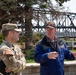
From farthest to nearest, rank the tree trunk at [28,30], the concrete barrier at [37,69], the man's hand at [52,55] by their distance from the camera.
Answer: the tree trunk at [28,30] < the concrete barrier at [37,69] < the man's hand at [52,55]

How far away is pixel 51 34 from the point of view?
13.6 feet

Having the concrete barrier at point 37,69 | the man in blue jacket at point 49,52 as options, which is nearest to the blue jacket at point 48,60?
the man in blue jacket at point 49,52

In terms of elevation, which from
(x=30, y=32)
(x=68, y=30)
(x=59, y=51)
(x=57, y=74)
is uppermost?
(x=59, y=51)

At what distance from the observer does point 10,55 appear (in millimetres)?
3381

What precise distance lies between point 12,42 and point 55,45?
2.75ft

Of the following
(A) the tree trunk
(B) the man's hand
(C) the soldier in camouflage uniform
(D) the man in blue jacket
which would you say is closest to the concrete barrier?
(D) the man in blue jacket

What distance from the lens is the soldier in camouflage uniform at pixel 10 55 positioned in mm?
3379

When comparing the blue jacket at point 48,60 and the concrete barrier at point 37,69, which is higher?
the blue jacket at point 48,60

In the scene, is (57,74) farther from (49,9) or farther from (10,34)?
(49,9)

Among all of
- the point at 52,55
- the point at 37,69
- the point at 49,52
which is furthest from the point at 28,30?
the point at 52,55

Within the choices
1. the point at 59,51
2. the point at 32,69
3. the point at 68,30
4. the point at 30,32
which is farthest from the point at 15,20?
the point at 68,30

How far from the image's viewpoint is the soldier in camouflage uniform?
3.38m

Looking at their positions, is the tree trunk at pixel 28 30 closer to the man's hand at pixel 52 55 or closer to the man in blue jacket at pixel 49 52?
the man in blue jacket at pixel 49 52

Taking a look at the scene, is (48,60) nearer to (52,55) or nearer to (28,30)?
(52,55)
